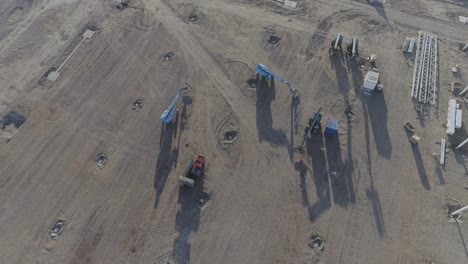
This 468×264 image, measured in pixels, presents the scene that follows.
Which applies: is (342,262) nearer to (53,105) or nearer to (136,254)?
(136,254)

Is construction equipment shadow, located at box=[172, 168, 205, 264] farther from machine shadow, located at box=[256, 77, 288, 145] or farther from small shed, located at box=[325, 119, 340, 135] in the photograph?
small shed, located at box=[325, 119, 340, 135]

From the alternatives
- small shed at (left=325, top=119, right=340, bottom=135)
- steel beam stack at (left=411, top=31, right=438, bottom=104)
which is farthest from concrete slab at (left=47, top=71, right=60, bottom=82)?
steel beam stack at (left=411, top=31, right=438, bottom=104)

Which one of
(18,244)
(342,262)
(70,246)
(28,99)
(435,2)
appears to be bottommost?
(18,244)

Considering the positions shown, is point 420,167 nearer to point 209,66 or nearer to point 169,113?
point 209,66

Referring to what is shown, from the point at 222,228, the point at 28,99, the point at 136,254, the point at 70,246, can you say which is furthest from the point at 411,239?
the point at 28,99

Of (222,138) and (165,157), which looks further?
(222,138)

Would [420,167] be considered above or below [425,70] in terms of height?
below

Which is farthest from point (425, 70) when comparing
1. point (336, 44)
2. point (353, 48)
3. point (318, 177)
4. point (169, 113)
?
point (169, 113)
